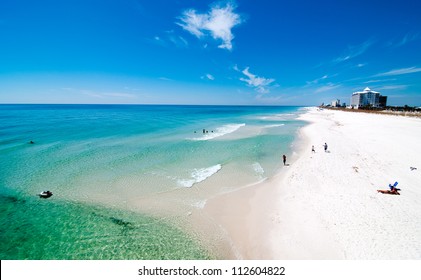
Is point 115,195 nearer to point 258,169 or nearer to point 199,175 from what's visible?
point 199,175

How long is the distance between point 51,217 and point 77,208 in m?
1.28

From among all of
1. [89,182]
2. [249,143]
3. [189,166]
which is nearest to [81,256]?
[89,182]

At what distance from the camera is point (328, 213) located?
10.4 metres

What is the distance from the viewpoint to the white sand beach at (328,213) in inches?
319

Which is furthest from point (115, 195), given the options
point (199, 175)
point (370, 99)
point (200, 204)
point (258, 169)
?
point (370, 99)

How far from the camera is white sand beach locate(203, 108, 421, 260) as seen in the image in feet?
26.6

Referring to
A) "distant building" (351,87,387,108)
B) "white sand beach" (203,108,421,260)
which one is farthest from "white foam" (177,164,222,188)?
"distant building" (351,87,387,108)

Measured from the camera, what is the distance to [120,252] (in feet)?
28.1

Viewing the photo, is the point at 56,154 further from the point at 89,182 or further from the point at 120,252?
the point at 120,252

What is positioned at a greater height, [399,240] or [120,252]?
[399,240]

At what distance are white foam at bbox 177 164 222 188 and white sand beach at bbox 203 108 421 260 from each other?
10.4ft

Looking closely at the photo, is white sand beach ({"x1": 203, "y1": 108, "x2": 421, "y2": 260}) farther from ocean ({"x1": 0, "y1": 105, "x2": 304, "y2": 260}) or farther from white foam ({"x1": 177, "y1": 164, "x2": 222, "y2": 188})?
white foam ({"x1": 177, "y1": 164, "x2": 222, "y2": 188})

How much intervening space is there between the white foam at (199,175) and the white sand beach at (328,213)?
3155mm

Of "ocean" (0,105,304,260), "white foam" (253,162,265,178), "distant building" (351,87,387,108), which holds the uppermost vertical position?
"distant building" (351,87,387,108)
